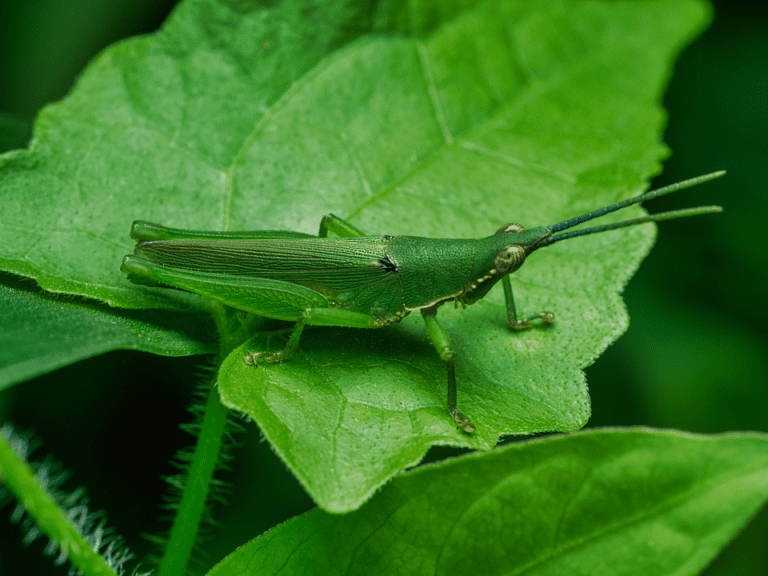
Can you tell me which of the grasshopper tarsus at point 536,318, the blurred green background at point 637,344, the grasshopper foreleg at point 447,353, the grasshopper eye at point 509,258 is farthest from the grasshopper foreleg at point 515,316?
the blurred green background at point 637,344

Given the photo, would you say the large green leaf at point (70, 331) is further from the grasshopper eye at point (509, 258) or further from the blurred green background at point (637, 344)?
the grasshopper eye at point (509, 258)

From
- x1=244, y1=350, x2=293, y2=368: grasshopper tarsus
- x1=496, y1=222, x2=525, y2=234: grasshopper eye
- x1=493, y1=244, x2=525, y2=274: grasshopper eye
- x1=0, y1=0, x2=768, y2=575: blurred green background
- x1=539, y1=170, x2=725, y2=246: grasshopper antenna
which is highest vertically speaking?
x1=539, y1=170, x2=725, y2=246: grasshopper antenna

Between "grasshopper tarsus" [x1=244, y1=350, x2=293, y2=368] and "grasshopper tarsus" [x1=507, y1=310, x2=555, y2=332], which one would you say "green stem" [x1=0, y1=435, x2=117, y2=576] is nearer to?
"grasshopper tarsus" [x1=244, y1=350, x2=293, y2=368]

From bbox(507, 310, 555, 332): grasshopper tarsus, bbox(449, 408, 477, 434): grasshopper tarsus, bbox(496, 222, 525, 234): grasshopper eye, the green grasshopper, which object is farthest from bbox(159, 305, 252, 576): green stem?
bbox(496, 222, 525, 234): grasshopper eye

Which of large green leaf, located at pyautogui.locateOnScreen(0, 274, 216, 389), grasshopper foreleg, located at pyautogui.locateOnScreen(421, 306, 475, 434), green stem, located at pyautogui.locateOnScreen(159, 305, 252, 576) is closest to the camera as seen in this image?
large green leaf, located at pyautogui.locateOnScreen(0, 274, 216, 389)

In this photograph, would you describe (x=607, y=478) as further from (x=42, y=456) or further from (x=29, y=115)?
(x=29, y=115)

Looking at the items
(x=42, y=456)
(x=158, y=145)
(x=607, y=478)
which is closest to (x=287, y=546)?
(x=607, y=478)

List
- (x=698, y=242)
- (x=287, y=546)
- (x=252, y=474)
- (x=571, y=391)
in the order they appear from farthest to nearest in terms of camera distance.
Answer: (x=698, y=242), (x=252, y=474), (x=571, y=391), (x=287, y=546)
